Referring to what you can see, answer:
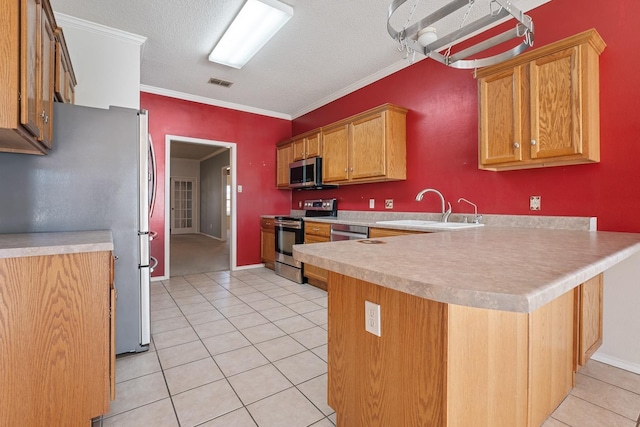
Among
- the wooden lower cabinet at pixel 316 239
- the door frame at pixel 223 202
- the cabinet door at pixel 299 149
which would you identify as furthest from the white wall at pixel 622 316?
the door frame at pixel 223 202

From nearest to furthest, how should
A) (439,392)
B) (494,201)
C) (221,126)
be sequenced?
(439,392) < (494,201) < (221,126)

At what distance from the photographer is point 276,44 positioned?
300 centimetres

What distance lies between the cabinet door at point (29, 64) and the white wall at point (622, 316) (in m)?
3.28

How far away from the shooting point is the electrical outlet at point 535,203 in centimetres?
233

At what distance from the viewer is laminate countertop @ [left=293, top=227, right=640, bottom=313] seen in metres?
0.60

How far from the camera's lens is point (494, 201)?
2.61 metres

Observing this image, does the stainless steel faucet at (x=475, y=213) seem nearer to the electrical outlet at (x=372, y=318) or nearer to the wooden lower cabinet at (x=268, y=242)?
the electrical outlet at (x=372, y=318)

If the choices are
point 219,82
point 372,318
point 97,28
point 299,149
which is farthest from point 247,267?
point 372,318

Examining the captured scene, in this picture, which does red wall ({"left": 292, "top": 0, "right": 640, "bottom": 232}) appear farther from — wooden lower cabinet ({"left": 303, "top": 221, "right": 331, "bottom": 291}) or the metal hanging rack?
the metal hanging rack

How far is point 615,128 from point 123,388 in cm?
343

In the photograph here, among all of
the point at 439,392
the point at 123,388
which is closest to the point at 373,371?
the point at 439,392

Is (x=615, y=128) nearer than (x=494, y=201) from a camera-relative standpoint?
Yes

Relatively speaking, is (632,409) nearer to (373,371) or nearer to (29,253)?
(373,371)

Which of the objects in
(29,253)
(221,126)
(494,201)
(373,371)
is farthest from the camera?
(221,126)
